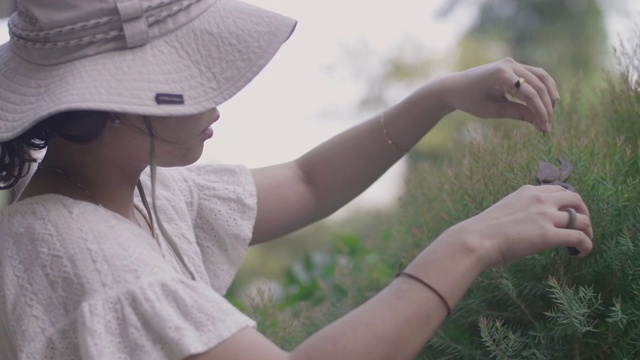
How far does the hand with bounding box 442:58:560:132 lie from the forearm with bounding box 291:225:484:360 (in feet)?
1.56

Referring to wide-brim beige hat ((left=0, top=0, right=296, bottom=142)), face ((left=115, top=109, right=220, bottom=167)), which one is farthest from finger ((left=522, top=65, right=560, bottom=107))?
face ((left=115, top=109, right=220, bottom=167))

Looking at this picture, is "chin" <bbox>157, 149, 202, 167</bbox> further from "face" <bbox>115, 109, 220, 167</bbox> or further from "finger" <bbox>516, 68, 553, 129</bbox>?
"finger" <bbox>516, 68, 553, 129</bbox>

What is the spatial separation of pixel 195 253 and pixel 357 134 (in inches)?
18.4

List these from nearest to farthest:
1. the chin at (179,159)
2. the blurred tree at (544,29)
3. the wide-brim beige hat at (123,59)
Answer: the wide-brim beige hat at (123,59) < the chin at (179,159) < the blurred tree at (544,29)

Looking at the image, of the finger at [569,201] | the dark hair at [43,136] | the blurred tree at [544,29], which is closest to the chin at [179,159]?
the dark hair at [43,136]

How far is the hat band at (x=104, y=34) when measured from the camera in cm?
146

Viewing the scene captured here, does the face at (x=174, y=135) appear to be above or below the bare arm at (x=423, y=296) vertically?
above

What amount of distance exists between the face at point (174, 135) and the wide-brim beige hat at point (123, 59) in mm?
67

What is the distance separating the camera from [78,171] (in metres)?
1.60

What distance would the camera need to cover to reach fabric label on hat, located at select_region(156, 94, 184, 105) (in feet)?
4.74

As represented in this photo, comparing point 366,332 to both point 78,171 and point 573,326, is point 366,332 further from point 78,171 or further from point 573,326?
point 78,171

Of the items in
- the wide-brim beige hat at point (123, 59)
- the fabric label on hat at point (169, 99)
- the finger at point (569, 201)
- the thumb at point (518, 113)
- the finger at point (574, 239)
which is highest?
the wide-brim beige hat at point (123, 59)

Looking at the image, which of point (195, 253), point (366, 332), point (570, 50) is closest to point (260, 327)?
point (195, 253)

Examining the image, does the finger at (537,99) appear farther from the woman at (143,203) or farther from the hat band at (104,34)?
the hat band at (104,34)
